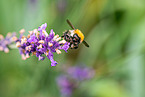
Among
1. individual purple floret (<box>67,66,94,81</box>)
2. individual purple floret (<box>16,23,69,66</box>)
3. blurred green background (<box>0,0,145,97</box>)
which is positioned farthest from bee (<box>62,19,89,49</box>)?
individual purple floret (<box>67,66,94,81</box>)

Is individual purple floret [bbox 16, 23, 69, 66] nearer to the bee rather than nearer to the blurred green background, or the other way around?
the bee

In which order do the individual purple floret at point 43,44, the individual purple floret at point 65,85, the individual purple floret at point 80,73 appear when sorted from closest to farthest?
the individual purple floret at point 43,44 → the individual purple floret at point 65,85 → the individual purple floret at point 80,73

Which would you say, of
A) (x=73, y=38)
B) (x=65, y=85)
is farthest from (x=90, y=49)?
(x=73, y=38)

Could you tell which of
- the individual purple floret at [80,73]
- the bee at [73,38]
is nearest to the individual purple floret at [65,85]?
the individual purple floret at [80,73]

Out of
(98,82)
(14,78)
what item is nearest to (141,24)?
(98,82)

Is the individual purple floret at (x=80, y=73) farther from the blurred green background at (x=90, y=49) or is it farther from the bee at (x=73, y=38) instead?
the bee at (x=73, y=38)

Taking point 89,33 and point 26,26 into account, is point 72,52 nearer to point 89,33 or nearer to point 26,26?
point 89,33

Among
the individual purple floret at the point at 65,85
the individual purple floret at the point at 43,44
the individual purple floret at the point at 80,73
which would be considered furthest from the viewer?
the individual purple floret at the point at 80,73
